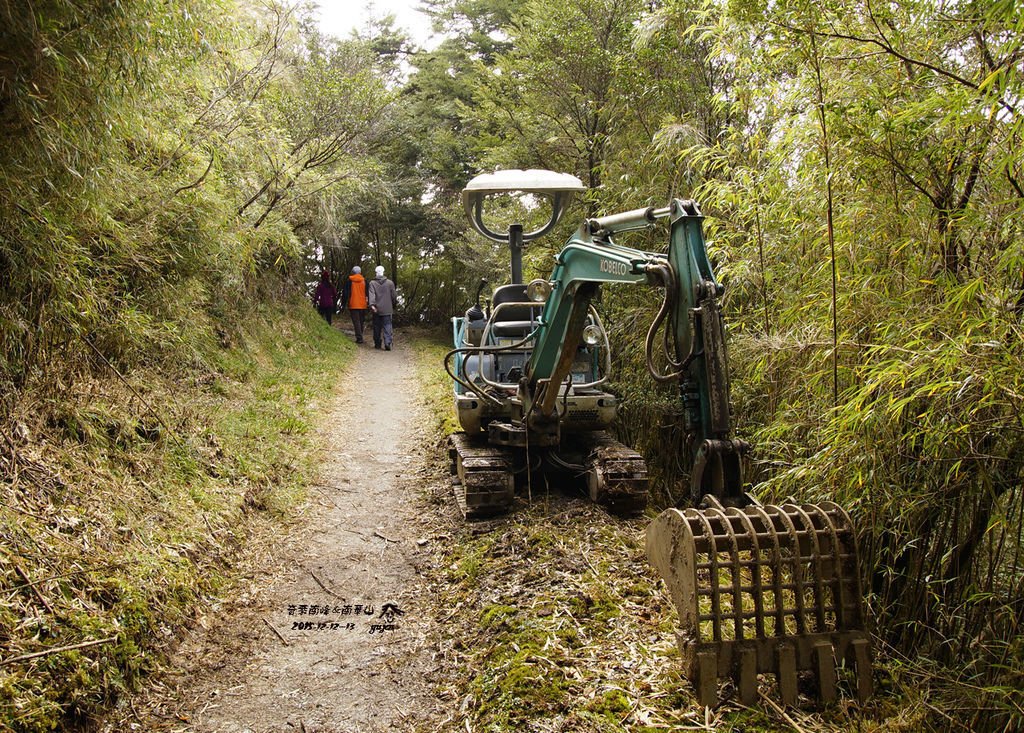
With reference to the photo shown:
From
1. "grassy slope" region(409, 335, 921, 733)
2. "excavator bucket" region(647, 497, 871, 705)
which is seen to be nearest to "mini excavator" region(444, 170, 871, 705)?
"excavator bucket" region(647, 497, 871, 705)

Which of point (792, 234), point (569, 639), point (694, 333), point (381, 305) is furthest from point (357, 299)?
point (694, 333)

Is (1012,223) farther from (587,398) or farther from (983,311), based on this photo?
(587,398)

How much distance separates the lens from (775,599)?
289 cm

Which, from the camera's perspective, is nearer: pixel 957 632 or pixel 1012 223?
pixel 1012 223

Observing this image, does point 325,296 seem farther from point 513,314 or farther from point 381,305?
point 513,314

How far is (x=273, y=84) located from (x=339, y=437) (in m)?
4.55

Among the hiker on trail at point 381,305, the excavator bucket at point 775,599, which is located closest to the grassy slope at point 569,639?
the excavator bucket at point 775,599

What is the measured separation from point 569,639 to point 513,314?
11.4ft

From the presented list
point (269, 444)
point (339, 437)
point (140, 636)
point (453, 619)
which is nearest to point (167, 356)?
point (269, 444)

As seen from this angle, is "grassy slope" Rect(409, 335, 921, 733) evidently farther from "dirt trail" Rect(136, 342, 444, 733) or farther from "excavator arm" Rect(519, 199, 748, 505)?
"excavator arm" Rect(519, 199, 748, 505)

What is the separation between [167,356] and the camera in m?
6.60

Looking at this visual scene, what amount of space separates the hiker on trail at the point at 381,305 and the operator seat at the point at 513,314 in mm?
9602

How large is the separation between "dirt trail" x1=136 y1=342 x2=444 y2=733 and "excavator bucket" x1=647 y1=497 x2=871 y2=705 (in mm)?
1369

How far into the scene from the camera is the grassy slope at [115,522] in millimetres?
2980
